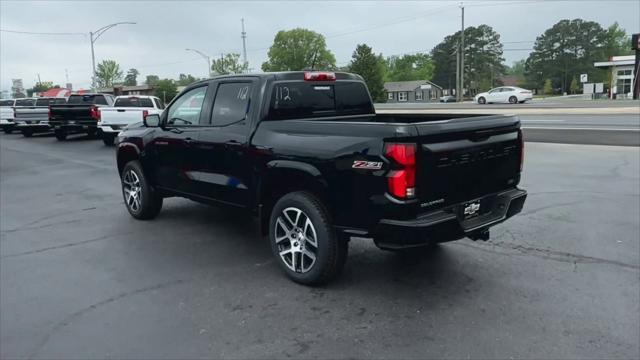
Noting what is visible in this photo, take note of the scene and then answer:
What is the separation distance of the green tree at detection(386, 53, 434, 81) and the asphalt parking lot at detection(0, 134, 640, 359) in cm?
12133

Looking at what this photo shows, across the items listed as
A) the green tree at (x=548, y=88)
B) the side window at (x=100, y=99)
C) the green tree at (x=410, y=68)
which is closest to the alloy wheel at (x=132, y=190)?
the side window at (x=100, y=99)

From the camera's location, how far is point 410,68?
131 m

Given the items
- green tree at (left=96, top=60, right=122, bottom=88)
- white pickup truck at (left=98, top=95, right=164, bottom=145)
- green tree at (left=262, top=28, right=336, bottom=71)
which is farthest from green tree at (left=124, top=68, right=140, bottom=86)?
white pickup truck at (left=98, top=95, right=164, bottom=145)

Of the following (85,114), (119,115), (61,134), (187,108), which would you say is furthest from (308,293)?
(61,134)

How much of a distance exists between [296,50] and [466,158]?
321 ft

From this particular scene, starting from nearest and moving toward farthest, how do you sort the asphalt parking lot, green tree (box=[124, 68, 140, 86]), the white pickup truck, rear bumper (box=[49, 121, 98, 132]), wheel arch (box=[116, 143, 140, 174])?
the asphalt parking lot → wheel arch (box=[116, 143, 140, 174]) → the white pickup truck → rear bumper (box=[49, 121, 98, 132]) → green tree (box=[124, 68, 140, 86])

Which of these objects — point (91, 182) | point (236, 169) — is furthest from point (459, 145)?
point (91, 182)

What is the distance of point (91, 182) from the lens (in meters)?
10.5

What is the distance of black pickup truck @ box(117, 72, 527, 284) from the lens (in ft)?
12.3

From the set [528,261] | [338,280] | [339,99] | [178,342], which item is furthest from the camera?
[339,99]

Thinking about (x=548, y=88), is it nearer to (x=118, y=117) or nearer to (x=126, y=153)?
(x=118, y=117)

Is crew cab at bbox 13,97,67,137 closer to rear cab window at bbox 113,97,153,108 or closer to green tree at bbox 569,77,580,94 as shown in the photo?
rear cab window at bbox 113,97,153,108

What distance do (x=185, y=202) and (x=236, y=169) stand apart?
3.30 metres

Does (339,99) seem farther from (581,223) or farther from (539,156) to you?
(539,156)
